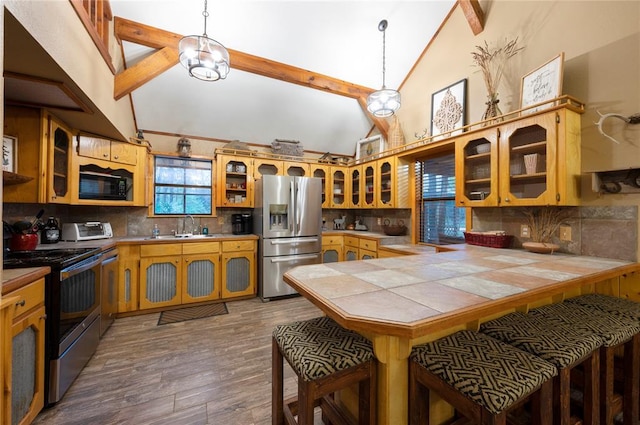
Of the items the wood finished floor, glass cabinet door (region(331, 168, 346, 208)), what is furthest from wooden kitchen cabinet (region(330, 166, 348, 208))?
the wood finished floor

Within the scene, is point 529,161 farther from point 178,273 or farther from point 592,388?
point 178,273

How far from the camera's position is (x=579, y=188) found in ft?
6.64

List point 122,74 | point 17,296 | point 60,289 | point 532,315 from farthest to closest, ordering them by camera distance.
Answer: point 122,74, point 60,289, point 532,315, point 17,296

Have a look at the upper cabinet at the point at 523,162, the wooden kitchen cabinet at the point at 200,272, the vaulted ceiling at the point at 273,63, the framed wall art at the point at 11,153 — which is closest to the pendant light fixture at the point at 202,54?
the vaulted ceiling at the point at 273,63

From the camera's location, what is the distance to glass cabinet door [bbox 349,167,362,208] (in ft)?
14.5

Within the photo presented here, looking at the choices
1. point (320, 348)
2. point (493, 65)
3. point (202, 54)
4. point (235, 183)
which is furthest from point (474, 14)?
point (235, 183)

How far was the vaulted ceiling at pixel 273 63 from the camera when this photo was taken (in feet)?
9.02

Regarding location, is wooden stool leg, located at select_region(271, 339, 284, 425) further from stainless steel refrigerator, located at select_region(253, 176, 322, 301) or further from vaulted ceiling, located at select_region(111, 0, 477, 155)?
vaulted ceiling, located at select_region(111, 0, 477, 155)

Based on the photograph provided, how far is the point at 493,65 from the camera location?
271 cm

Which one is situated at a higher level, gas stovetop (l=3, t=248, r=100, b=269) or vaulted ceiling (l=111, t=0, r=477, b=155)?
vaulted ceiling (l=111, t=0, r=477, b=155)

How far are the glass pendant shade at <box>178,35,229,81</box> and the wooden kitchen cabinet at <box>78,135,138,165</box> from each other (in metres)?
1.54

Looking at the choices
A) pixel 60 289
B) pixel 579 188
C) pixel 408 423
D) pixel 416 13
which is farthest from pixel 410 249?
pixel 60 289

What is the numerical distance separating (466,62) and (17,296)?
4.33m

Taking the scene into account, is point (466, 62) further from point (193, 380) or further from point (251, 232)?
point (193, 380)
